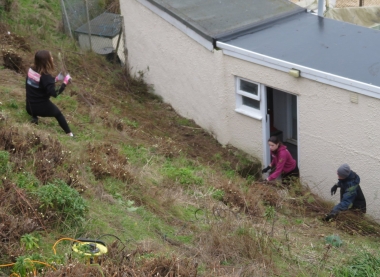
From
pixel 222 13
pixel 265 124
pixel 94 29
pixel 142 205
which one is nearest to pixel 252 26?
pixel 222 13

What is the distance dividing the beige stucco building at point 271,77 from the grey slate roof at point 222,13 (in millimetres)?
22

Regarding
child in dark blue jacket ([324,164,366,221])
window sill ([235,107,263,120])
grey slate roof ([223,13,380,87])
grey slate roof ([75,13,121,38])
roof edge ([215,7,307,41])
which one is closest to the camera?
child in dark blue jacket ([324,164,366,221])

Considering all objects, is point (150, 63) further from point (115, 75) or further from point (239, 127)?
point (239, 127)

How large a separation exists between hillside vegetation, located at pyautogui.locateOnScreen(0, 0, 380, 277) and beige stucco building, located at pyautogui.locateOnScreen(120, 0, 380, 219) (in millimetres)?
629

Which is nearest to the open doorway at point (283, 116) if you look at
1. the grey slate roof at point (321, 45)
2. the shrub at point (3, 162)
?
the grey slate roof at point (321, 45)

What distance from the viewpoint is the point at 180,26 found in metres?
12.0

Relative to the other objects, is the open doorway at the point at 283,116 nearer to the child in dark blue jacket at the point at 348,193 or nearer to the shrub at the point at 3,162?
the child in dark blue jacket at the point at 348,193

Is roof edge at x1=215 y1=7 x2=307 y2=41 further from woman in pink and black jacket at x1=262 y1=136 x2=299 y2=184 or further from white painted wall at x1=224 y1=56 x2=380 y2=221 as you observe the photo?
woman in pink and black jacket at x1=262 y1=136 x2=299 y2=184

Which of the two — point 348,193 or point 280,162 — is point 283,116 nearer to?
point 280,162

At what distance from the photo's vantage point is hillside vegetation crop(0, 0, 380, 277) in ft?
18.7

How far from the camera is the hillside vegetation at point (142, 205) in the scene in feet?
18.7

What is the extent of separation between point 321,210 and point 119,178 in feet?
11.2

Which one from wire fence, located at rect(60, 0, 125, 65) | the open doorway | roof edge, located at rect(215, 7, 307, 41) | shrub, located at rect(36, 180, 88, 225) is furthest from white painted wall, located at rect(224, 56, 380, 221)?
wire fence, located at rect(60, 0, 125, 65)

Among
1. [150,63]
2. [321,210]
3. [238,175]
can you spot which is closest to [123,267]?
[321,210]
